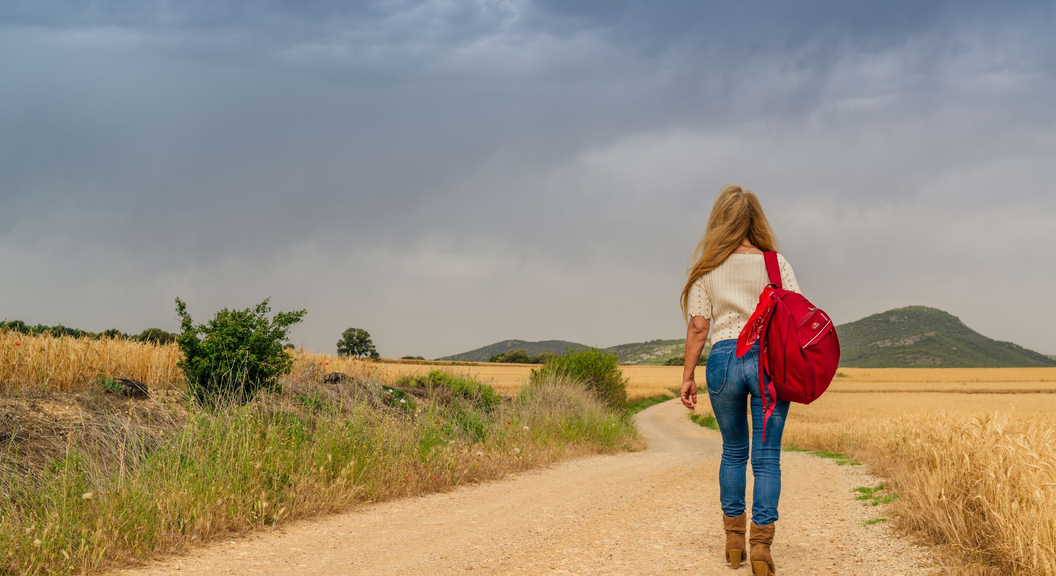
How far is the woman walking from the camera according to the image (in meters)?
4.55

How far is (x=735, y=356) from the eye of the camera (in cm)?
455

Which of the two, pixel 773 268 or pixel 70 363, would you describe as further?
pixel 70 363

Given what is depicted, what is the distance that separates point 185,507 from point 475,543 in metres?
2.53

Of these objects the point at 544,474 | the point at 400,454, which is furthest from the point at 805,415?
the point at 400,454

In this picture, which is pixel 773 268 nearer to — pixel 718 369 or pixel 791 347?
pixel 791 347

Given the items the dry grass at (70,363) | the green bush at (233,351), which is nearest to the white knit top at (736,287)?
the green bush at (233,351)

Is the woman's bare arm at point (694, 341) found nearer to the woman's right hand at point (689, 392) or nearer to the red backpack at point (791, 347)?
the woman's right hand at point (689, 392)

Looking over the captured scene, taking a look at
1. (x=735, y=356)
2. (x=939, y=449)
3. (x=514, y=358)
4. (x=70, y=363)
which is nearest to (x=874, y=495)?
(x=939, y=449)

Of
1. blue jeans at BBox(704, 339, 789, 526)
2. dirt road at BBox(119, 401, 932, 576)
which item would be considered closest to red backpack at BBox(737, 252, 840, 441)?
blue jeans at BBox(704, 339, 789, 526)

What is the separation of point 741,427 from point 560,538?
2034 mm

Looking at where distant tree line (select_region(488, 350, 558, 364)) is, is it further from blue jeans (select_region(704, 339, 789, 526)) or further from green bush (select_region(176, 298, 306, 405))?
blue jeans (select_region(704, 339, 789, 526))

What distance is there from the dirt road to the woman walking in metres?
0.45

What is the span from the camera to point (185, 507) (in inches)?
235

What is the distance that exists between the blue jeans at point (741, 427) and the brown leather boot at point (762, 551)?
0.05 meters
